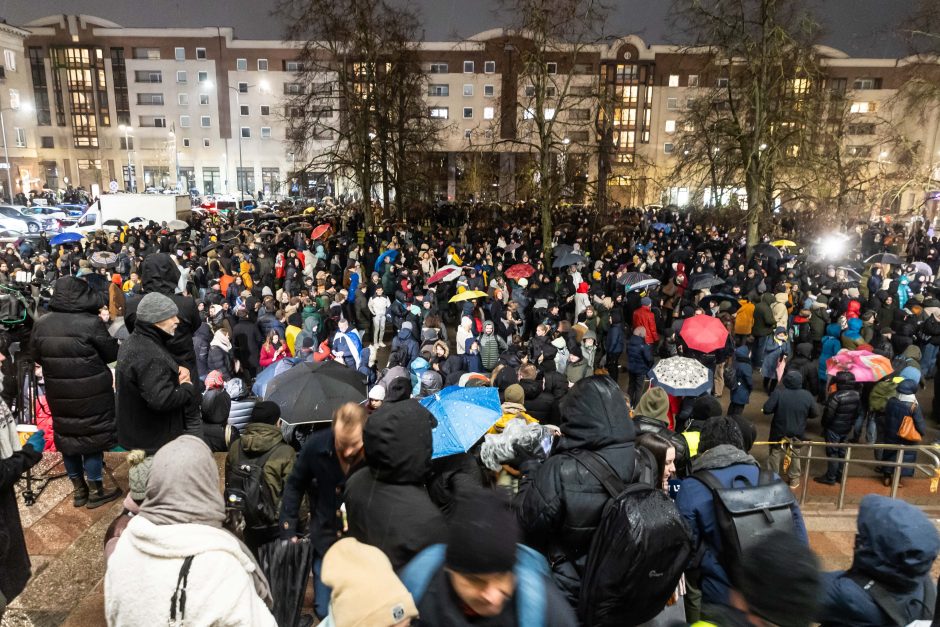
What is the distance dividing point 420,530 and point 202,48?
75323 mm

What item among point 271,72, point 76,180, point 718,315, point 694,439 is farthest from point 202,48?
point 694,439

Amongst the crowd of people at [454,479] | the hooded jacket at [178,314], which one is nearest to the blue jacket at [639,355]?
the crowd of people at [454,479]

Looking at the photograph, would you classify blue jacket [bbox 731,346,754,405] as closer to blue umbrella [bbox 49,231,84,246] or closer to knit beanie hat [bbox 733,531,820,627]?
knit beanie hat [bbox 733,531,820,627]

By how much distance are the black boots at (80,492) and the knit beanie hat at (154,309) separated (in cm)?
210

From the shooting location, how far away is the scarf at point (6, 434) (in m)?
3.85

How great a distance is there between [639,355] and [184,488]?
25.8ft

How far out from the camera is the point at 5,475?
3184 mm

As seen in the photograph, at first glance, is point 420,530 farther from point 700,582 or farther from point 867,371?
point 867,371

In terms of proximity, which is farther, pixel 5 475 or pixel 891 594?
pixel 5 475

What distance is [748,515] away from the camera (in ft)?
9.76

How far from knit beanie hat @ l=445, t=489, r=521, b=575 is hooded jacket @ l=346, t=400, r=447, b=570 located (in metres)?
0.60

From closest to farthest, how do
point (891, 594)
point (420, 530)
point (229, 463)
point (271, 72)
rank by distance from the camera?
point (891, 594) → point (420, 530) → point (229, 463) → point (271, 72)

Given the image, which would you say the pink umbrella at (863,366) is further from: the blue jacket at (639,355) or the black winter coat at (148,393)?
the black winter coat at (148,393)

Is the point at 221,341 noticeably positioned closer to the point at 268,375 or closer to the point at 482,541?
the point at 268,375
